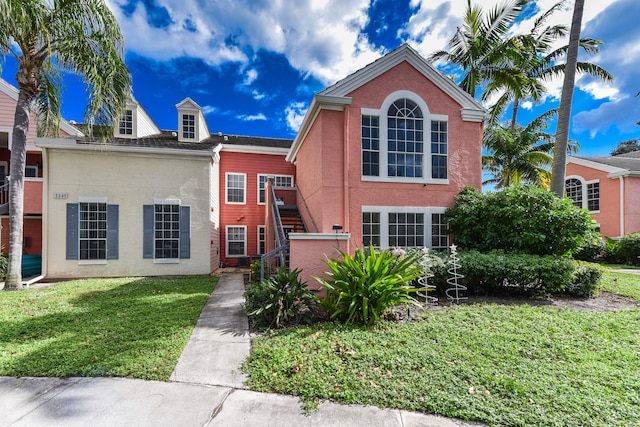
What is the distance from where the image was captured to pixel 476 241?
29.8 ft

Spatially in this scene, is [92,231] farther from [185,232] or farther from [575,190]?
[575,190]

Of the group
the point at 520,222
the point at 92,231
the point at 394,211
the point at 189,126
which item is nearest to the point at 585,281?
the point at 520,222

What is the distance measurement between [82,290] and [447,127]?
43.0 feet

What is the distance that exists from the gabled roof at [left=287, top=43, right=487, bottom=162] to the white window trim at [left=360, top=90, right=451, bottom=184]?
0.78 meters

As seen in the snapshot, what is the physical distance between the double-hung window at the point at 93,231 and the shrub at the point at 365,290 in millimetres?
9832

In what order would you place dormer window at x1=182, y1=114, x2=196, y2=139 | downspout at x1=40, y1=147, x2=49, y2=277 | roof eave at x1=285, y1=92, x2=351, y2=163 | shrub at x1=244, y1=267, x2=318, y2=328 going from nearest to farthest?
shrub at x1=244, y1=267, x2=318, y2=328 → roof eave at x1=285, y1=92, x2=351, y2=163 → downspout at x1=40, y1=147, x2=49, y2=277 → dormer window at x1=182, y1=114, x2=196, y2=139

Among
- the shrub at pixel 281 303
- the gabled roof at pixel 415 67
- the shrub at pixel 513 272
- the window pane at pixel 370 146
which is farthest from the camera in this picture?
the window pane at pixel 370 146

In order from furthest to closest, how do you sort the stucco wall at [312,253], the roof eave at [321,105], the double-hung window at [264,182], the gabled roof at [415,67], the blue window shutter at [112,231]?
the double-hung window at [264,182] < the blue window shutter at [112,231] < the gabled roof at [415,67] < the roof eave at [321,105] < the stucco wall at [312,253]

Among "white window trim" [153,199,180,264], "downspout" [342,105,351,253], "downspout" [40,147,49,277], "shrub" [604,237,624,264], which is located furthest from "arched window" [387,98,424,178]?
"shrub" [604,237,624,264]

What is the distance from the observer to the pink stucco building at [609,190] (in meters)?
16.5

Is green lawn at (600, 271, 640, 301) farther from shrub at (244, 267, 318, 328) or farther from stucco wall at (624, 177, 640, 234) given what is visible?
stucco wall at (624, 177, 640, 234)

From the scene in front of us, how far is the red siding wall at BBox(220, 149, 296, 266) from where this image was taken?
1498 centimetres

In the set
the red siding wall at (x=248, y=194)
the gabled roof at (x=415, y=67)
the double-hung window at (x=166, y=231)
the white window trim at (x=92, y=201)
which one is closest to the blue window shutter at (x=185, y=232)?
the double-hung window at (x=166, y=231)

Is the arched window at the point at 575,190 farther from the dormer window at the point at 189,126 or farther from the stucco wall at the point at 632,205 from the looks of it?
the dormer window at the point at 189,126
